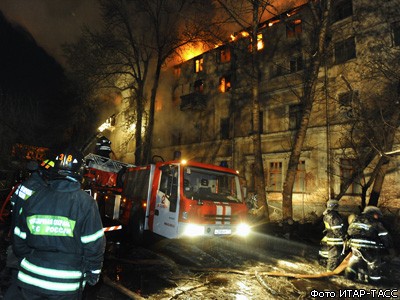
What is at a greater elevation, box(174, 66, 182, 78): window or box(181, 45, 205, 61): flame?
box(181, 45, 205, 61): flame

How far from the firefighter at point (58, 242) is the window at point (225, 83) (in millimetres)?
19688

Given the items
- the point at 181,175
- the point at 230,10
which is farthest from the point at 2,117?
the point at 181,175

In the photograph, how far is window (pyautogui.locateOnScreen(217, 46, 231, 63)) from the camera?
21.5 metres

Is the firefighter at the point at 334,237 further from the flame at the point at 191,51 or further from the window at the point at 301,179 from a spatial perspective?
the flame at the point at 191,51

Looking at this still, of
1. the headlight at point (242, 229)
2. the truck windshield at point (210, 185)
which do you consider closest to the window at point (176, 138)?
the truck windshield at point (210, 185)

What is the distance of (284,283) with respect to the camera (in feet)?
17.0

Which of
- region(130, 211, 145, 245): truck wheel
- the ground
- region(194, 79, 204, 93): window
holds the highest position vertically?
region(194, 79, 204, 93): window

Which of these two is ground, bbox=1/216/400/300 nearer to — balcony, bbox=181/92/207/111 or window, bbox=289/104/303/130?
window, bbox=289/104/303/130

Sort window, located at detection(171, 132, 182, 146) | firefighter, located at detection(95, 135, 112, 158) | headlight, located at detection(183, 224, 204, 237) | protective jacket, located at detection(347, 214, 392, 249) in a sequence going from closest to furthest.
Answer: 1. protective jacket, located at detection(347, 214, 392, 249)
2. headlight, located at detection(183, 224, 204, 237)
3. firefighter, located at detection(95, 135, 112, 158)
4. window, located at detection(171, 132, 182, 146)

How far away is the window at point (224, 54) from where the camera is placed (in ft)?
70.4

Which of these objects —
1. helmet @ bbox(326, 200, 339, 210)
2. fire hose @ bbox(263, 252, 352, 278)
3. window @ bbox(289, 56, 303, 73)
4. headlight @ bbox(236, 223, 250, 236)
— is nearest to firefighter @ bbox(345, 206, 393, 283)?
fire hose @ bbox(263, 252, 352, 278)

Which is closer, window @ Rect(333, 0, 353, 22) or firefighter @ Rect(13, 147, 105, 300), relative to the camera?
firefighter @ Rect(13, 147, 105, 300)

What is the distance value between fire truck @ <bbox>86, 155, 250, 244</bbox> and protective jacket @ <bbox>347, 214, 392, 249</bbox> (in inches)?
112

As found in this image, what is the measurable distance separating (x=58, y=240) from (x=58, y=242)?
0.01m
